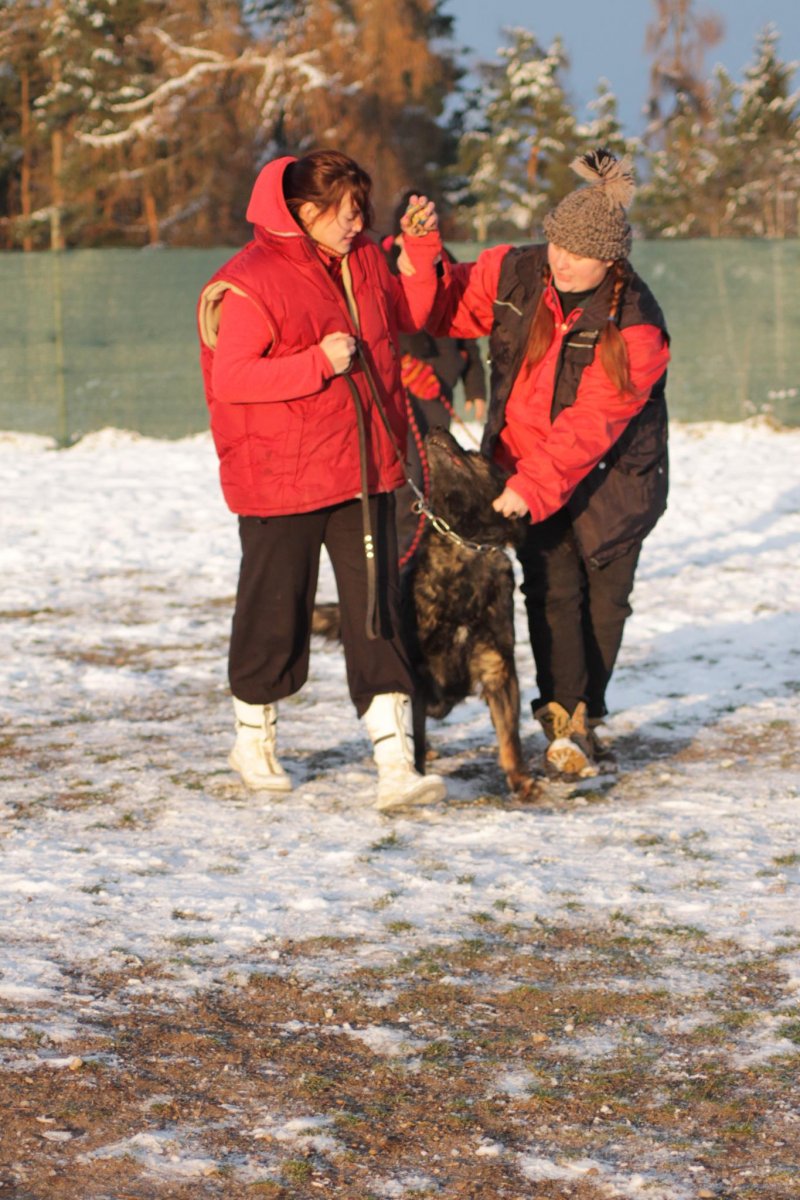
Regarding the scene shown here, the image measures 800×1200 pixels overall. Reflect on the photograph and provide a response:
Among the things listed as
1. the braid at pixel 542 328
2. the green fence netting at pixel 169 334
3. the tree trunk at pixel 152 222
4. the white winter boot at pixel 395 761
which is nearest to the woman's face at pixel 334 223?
the braid at pixel 542 328

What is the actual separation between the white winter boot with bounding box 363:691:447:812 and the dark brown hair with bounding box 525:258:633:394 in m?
1.12

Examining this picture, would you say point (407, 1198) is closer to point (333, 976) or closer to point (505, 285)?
point (333, 976)

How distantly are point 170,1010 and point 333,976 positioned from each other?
38cm

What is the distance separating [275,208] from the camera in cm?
419

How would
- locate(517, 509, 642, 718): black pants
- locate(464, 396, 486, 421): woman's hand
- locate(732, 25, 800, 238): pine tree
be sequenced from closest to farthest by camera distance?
locate(517, 509, 642, 718): black pants < locate(464, 396, 486, 421): woman's hand < locate(732, 25, 800, 238): pine tree

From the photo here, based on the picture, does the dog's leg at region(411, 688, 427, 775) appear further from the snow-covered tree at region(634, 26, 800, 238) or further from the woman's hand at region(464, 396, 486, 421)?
the snow-covered tree at region(634, 26, 800, 238)

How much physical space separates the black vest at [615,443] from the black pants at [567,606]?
86 millimetres

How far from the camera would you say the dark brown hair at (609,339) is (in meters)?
4.52

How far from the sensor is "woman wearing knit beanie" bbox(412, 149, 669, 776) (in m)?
4.53

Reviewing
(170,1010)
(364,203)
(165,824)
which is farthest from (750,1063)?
(364,203)

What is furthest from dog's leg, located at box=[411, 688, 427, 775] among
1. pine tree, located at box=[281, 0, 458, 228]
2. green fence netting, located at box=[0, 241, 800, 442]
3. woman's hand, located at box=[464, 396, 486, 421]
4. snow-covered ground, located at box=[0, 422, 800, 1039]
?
pine tree, located at box=[281, 0, 458, 228]

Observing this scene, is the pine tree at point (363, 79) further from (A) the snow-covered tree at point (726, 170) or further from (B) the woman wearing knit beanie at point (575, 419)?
(B) the woman wearing knit beanie at point (575, 419)

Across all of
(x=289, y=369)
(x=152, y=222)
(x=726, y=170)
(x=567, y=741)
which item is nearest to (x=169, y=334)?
(x=567, y=741)

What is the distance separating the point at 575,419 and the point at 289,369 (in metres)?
0.93
